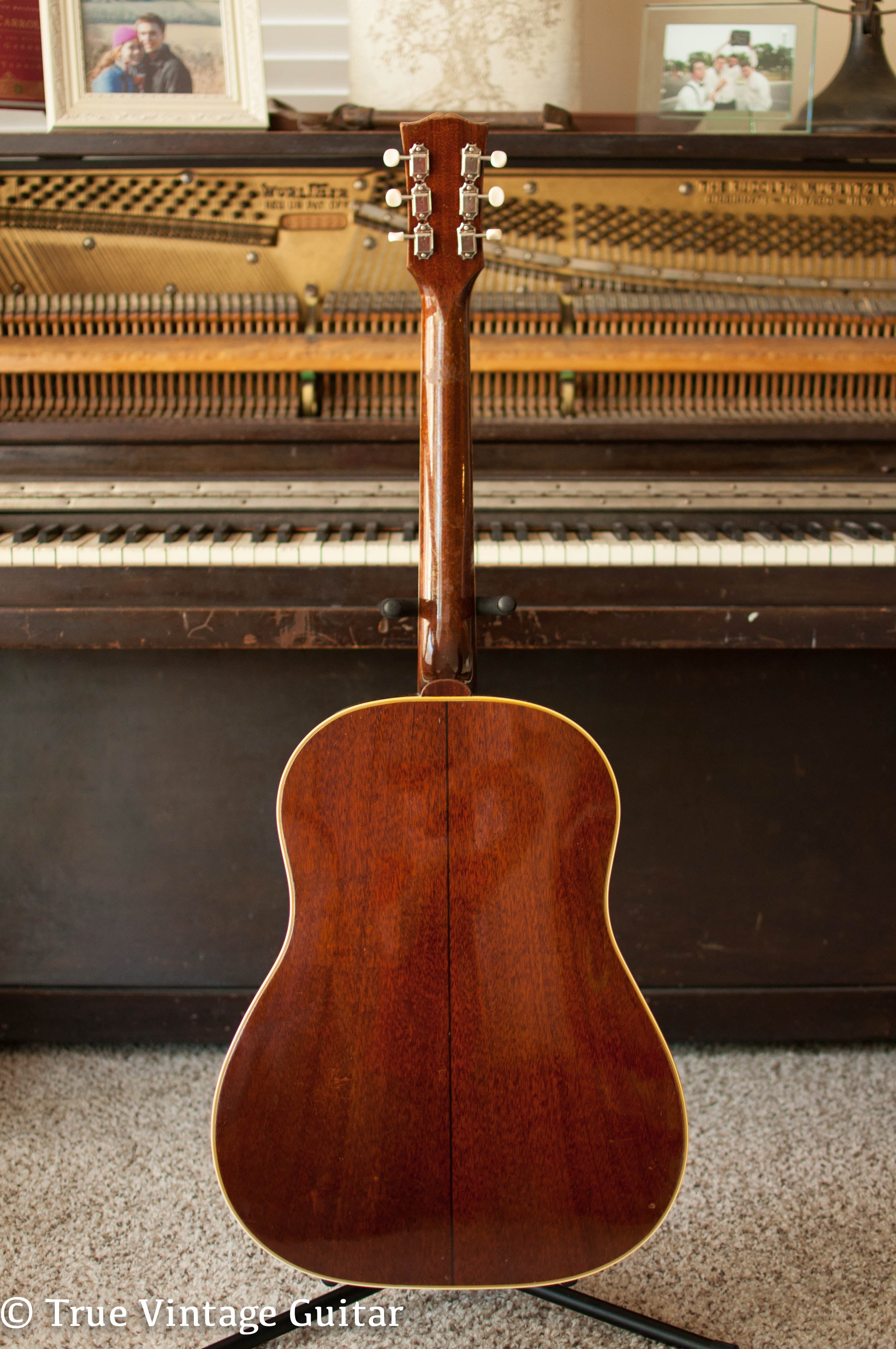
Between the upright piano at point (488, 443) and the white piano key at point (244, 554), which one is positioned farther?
the upright piano at point (488, 443)

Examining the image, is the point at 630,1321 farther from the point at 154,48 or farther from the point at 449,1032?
the point at 154,48

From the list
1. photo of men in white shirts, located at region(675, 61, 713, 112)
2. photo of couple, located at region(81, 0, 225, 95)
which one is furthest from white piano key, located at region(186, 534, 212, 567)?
photo of men in white shirts, located at region(675, 61, 713, 112)

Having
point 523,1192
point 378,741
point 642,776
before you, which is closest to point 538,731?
point 378,741

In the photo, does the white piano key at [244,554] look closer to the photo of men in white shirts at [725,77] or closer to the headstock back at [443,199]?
the headstock back at [443,199]

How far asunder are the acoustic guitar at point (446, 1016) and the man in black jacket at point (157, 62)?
32.8 inches

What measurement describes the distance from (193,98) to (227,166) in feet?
0.38

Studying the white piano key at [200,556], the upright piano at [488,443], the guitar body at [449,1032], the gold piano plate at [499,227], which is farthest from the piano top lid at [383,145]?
the guitar body at [449,1032]

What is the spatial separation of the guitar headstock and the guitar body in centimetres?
51

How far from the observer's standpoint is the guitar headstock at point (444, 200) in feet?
4.00

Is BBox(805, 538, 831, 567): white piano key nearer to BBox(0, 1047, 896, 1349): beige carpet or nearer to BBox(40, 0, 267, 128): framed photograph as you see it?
BBox(0, 1047, 896, 1349): beige carpet

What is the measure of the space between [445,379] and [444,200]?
21 centimetres

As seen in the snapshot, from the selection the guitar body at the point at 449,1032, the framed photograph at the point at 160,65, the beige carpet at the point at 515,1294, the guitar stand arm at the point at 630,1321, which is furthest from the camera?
the framed photograph at the point at 160,65

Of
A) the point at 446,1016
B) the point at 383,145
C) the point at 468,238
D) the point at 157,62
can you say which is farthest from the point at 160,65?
the point at 446,1016

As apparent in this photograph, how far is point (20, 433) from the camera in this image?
186 centimetres
